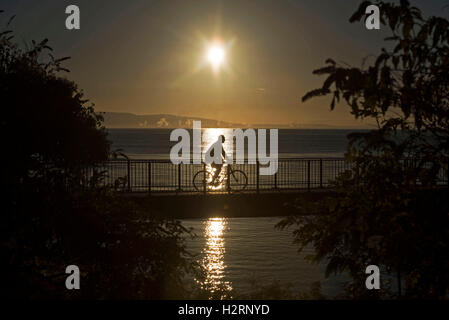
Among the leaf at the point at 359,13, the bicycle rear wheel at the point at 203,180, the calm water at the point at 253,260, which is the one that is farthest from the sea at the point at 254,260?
the leaf at the point at 359,13

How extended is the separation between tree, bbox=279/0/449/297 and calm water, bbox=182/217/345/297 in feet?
40.5

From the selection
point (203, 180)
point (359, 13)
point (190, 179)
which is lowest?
point (190, 179)

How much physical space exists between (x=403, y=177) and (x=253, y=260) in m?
19.8

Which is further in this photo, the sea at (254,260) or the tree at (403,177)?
the sea at (254,260)

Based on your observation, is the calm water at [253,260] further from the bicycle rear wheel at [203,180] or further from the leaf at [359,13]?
the leaf at [359,13]

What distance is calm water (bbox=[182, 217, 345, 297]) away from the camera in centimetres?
2100

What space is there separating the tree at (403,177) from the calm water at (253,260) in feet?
40.5

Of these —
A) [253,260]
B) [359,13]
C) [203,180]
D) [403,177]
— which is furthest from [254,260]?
[359,13]

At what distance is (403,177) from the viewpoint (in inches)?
199

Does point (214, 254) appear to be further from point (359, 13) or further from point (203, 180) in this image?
point (359, 13)

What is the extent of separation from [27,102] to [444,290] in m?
7.03

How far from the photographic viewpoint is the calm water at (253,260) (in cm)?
2100

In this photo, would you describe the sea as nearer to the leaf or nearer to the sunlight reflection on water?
the sunlight reflection on water
